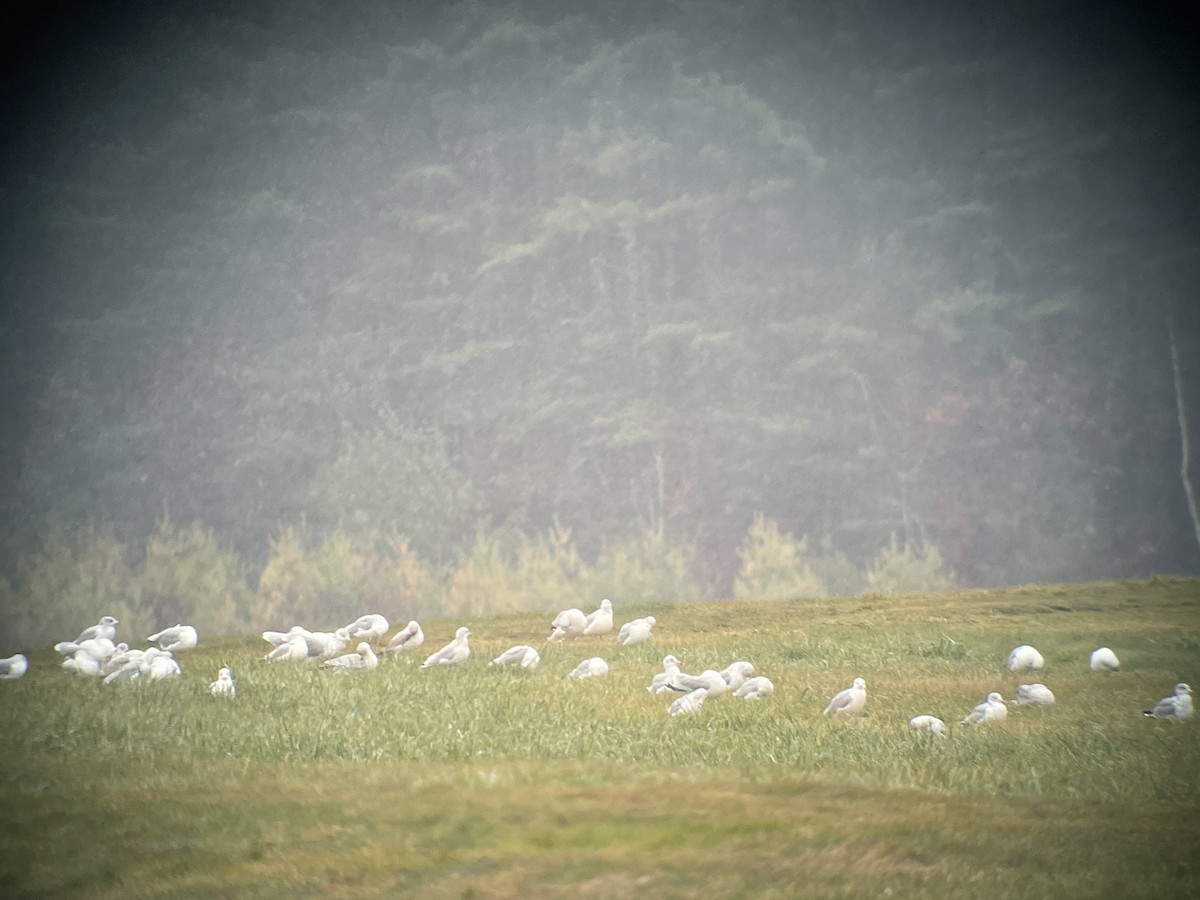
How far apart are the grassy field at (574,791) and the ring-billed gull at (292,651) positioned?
2.32m

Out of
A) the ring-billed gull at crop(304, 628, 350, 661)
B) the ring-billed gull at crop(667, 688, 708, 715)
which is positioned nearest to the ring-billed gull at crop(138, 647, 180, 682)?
the ring-billed gull at crop(304, 628, 350, 661)

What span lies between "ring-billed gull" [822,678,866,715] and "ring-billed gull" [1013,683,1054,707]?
7.14 ft

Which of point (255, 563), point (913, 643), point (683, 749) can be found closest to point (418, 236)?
point (255, 563)

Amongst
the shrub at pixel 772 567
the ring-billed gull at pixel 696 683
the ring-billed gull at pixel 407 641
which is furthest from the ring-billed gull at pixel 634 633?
the shrub at pixel 772 567

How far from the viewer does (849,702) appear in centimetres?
1225

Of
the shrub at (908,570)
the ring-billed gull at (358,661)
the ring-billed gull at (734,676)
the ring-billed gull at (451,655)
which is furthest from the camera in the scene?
the shrub at (908,570)

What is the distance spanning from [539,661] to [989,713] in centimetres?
719

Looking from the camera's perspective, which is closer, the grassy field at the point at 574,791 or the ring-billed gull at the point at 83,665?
the grassy field at the point at 574,791

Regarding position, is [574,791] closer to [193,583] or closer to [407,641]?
[407,641]

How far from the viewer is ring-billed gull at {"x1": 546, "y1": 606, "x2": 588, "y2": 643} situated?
21.8 meters

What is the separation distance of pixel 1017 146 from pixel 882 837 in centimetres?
3916

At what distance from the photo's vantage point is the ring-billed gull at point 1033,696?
43.4 feet

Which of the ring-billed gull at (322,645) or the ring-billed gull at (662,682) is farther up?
the ring-billed gull at (322,645)

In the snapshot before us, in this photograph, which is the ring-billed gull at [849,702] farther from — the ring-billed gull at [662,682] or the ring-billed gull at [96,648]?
the ring-billed gull at [96,648]
